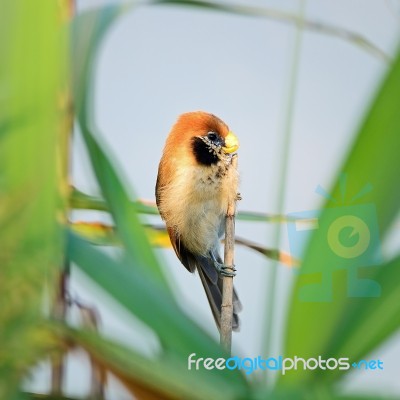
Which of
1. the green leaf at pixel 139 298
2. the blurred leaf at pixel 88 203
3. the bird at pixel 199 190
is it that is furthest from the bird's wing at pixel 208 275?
the green leaf at pixel 139 298

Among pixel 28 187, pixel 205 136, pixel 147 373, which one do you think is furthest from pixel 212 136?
pixel 147 373

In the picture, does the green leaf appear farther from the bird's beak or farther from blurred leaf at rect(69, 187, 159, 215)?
the bird's beak

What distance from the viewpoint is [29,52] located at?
0.64 m

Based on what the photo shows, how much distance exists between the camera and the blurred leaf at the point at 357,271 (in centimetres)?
61

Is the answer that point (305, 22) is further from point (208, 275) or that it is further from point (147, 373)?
point (147, 373)

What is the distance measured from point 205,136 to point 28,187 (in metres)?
0.40

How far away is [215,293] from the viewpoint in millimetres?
941

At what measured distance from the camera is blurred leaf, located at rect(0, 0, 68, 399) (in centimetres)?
61

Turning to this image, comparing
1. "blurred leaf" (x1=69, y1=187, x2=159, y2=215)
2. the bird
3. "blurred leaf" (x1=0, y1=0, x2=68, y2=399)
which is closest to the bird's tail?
the bird

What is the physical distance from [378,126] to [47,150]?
0.99ft

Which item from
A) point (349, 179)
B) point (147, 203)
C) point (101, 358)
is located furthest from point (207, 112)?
point (101, 358)

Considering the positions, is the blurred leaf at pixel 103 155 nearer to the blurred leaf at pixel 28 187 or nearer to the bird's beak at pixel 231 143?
the blurred leaf at pixel 28 187

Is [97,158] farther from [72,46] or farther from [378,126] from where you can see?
[378,126]

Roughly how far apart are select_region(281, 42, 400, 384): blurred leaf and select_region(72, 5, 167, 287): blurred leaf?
175 mm
